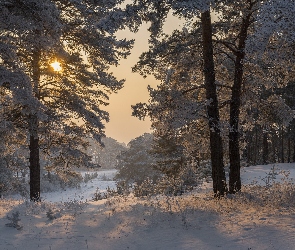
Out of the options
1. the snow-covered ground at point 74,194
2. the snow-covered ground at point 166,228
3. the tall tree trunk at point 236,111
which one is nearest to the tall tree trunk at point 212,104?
the tall tree trunk at point 236,111

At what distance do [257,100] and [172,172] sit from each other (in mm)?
19299

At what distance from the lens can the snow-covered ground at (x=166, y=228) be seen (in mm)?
5473

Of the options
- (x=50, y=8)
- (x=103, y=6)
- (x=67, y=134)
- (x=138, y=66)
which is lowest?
(x=67, y=134)

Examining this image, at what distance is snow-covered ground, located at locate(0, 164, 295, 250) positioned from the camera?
5.47m

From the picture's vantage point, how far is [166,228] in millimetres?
6453

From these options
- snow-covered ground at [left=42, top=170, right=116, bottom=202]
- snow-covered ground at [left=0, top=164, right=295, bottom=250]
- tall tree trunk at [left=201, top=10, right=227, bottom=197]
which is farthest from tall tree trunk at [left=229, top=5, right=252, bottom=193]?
snow-covered ground at [left=42, top=170, right=116, bottom=202]

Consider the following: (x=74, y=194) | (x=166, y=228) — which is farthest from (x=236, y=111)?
(x=74, y=194)

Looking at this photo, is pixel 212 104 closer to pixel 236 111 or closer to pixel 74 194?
pixel 236 111

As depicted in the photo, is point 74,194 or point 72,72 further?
point 74,194

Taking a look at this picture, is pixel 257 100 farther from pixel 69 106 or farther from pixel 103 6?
pixel 69 106

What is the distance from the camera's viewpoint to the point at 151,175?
47500mm

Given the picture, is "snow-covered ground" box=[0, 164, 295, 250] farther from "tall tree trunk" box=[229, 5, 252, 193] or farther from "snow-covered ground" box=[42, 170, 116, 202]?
"snow-covered ground" box=[42, 170, 116, 202]

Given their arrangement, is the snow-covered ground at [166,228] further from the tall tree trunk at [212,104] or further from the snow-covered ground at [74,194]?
the snow-covered ground at [74,194]

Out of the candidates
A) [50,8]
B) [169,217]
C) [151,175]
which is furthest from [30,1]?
[151,175]
